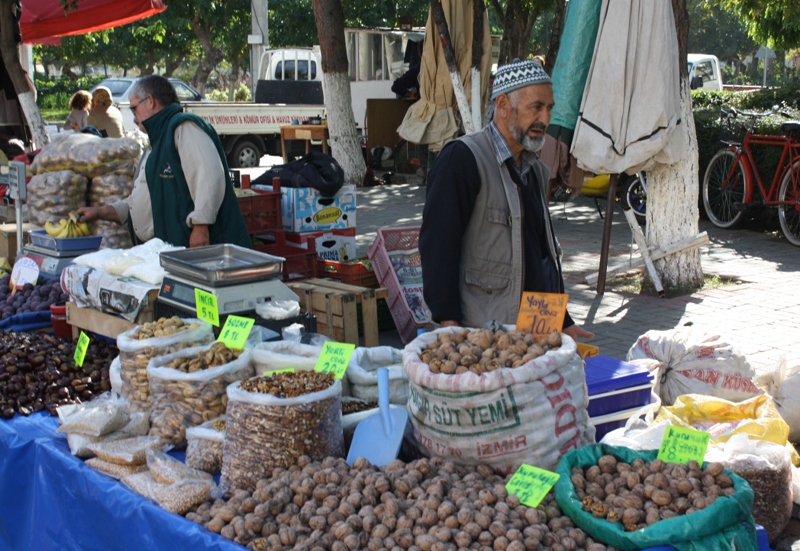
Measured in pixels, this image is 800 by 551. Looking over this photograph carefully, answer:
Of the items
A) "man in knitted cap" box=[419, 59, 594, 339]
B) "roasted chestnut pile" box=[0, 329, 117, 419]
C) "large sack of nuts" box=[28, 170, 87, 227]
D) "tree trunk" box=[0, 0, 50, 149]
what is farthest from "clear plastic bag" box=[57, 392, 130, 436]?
"tree trunk" box=[0, 0, 50, 149]

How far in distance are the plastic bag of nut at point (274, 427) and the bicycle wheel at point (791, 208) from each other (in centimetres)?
784

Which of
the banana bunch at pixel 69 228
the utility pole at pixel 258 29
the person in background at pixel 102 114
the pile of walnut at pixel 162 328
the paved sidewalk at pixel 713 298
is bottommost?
the paved sidewalk at pixel 713 298

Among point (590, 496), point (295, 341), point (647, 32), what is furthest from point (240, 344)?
point (647, 32)

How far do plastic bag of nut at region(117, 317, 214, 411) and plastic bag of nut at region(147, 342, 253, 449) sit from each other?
136mm

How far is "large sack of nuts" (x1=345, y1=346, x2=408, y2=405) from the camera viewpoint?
2910mm

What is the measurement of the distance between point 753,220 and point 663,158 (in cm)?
444

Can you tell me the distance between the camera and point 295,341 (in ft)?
10.1

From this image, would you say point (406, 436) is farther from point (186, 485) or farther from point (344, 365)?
point (186, 485)

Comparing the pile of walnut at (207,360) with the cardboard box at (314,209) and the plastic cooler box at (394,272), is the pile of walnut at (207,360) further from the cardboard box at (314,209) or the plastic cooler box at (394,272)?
the cardboard box at (314,209)

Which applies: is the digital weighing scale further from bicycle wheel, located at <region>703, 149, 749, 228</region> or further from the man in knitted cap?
bicycle wheel, located at <region>703, 149, 749, 228</region>

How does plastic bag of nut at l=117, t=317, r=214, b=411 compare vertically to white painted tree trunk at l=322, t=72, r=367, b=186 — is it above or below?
below

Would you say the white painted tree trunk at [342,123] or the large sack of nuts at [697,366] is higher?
the white painted tree trunk at [342,123]

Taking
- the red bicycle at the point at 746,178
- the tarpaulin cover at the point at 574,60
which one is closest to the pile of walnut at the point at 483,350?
the tarpaulin cover at the point at 574,60

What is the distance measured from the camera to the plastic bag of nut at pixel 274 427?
239 centimetres
